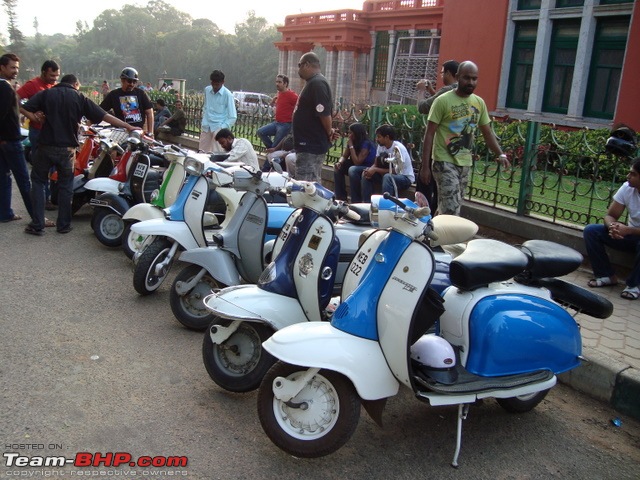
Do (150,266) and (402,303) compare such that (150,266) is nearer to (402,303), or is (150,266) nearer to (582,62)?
(402,303)

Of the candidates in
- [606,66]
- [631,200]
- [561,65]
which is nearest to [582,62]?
[606,66]

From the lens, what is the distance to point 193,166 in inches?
203

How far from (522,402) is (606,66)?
15614 millimetres

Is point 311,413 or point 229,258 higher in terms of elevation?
point 229,258

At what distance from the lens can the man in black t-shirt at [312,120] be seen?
6.29 m

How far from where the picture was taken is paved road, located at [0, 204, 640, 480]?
9.63ft

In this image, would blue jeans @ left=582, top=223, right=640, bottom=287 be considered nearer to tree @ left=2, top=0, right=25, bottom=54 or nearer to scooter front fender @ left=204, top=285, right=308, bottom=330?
scooter front fender @ left=204, top=285, right=308, bottom=330

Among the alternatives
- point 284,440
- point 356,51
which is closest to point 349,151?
point 284,440

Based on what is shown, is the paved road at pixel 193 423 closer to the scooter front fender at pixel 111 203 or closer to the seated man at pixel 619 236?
the seated man at pixel 619 236

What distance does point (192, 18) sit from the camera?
369 feet

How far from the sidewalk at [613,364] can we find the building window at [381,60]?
3033 centimetres

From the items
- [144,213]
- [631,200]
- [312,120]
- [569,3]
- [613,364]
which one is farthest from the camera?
[569,3]

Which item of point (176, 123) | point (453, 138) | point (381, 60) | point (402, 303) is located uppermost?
point (381, 60)

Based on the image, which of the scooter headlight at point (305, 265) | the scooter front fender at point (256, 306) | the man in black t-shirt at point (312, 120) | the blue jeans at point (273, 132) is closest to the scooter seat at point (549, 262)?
the scooter headlight at point (305, 265)
